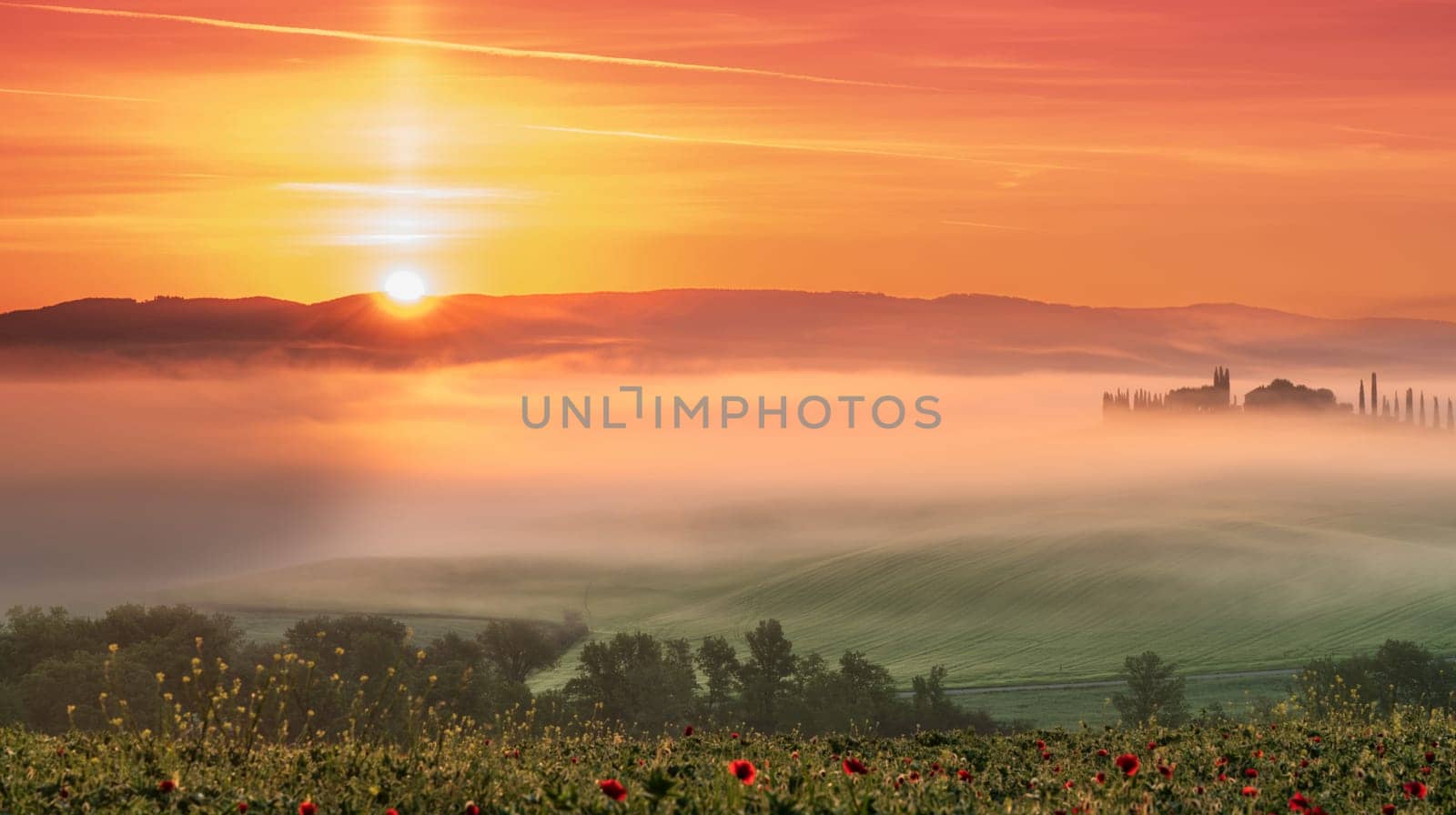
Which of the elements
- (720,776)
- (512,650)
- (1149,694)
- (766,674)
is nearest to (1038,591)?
(1149,694)

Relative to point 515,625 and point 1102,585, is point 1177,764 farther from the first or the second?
point 1102,585

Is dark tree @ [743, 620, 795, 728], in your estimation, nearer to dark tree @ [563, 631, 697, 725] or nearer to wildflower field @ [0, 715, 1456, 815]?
dark tree @ [563, 631, 697, 725]

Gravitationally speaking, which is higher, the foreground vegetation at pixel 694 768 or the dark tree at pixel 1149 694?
the foreground vegetation at pixel 694 768

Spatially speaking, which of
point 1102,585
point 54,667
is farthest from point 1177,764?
point 1102,585

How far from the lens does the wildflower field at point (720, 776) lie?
32.5ft

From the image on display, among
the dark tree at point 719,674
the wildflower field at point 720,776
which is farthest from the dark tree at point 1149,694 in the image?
the wildflower field at point 720,776

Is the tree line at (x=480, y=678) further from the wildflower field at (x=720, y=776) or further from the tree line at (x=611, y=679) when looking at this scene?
the wildflower field at (x=720, y=776)

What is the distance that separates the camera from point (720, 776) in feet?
36.4

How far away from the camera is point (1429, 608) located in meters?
106

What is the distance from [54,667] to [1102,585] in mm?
85364

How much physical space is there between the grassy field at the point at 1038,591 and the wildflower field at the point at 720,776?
81.1 metres

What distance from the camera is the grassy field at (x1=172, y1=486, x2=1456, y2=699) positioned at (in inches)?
4099

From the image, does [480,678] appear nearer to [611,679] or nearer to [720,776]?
[611,679]

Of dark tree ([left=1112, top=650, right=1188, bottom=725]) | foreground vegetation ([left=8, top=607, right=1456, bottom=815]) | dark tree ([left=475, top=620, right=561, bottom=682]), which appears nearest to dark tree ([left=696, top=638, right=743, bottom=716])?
dark tree ([left=475, top=620, right=561, bottom=682])
